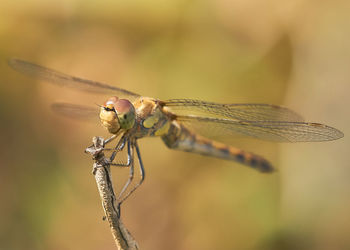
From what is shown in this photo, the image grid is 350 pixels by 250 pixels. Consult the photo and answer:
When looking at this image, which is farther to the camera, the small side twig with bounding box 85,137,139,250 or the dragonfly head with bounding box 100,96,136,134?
the dragonfly head with bounding box 100,96,136,134

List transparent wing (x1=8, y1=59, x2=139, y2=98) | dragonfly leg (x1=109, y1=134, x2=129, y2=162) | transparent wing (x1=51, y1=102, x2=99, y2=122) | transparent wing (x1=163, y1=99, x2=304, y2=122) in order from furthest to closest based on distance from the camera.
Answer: transparent wing (x1=51, y1=102, x2=99, y2=122), transparent wing (x1=8, y1=59, x2=139, y2=98), transparent wing (x1=163, y1=99, x2=304, y2=122), dragonfly leg (x1=109, y1=134, x2=129, y2=162)

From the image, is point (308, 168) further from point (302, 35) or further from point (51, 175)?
point (51, 175)

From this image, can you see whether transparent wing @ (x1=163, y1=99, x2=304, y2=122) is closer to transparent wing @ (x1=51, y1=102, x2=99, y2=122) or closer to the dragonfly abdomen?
the dragonfly abdomen

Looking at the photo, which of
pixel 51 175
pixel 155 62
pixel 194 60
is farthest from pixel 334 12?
pixel 51 175

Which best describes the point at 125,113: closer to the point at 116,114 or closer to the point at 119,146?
the point at 116,114

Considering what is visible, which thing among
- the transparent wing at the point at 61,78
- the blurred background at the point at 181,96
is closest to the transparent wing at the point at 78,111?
the transparent wing at the point at 61,78

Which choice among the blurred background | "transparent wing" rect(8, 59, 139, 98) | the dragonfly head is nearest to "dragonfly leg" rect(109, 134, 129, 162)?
the dragonfly head

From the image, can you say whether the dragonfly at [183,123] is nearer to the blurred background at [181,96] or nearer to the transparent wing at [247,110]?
the transparent wing at [247,110]
